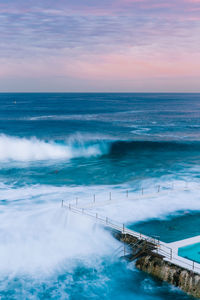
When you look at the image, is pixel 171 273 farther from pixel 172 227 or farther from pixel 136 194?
pixel 136 194

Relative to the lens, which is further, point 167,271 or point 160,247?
point 160,247

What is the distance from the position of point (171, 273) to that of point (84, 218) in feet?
28.9

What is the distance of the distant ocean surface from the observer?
→ 680 inches

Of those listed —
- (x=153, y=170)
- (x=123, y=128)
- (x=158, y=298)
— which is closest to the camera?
(x=158, y=298)

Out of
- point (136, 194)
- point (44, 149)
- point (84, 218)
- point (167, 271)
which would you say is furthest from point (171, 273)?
point (44, 149)

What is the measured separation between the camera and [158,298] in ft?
52.4

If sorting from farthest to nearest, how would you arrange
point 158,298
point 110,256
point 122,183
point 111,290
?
point 122,183
point 110,256
point 111,290
point 158,298

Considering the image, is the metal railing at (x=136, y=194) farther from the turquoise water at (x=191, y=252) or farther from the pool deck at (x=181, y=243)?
the turquoise water at (x=191, y=252)

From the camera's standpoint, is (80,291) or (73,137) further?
(73,137)

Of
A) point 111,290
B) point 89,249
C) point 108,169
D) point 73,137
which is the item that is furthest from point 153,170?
point 73,137

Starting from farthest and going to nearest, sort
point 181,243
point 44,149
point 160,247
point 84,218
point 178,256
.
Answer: point 44,149 < point 84,218 < point 181,243 < point 160,247 < point 178,256

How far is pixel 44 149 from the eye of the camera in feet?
189

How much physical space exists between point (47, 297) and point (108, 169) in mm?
27037

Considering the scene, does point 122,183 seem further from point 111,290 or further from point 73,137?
point 73,137
